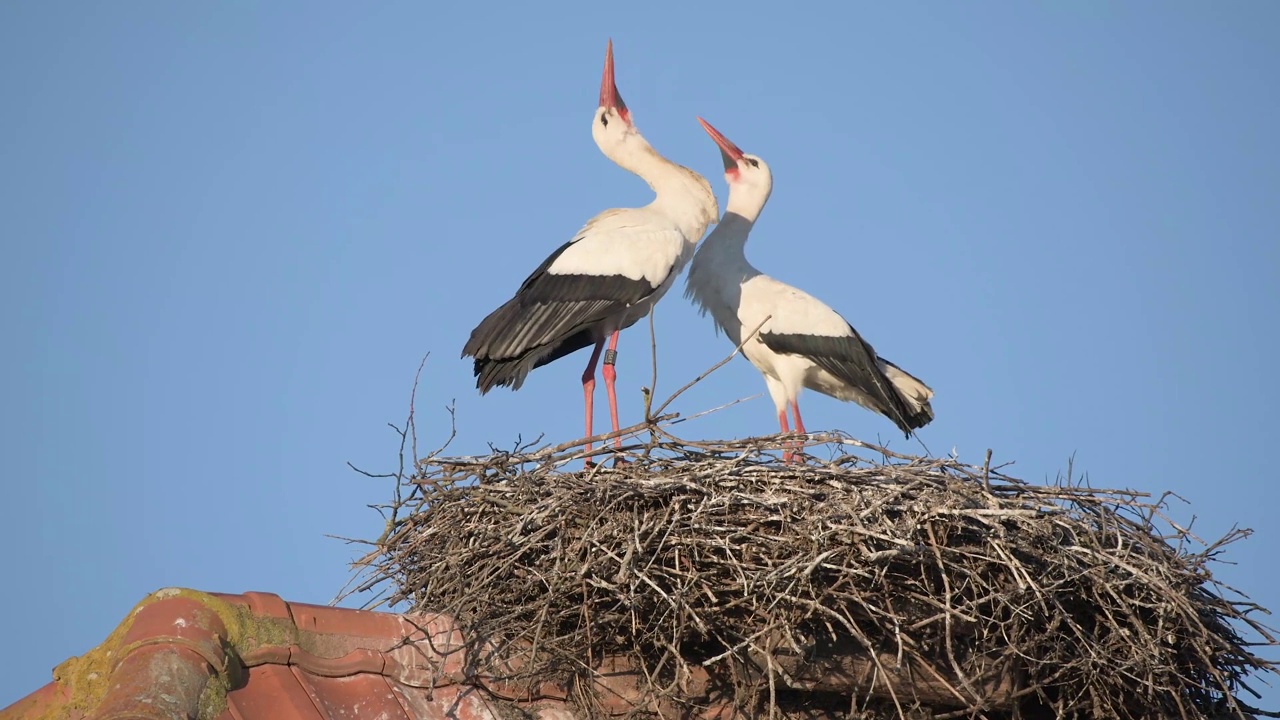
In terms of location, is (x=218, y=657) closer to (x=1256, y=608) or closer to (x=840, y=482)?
(x=840, y=482)

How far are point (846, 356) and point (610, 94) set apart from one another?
2.22 m

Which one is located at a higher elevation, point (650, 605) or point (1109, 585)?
point (650, 605)

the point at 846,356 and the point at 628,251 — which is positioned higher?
the point at 628,251

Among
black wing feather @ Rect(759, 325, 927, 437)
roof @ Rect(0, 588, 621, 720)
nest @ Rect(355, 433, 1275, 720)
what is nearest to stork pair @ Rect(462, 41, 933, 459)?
black wing feather @ Rect(759, 325, 927, 437)

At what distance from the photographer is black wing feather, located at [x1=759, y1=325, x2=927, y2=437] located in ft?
28.6

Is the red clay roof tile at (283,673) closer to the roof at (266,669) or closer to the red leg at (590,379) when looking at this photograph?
the roof at (266,669)

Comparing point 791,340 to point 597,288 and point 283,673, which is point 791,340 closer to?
point 597,288

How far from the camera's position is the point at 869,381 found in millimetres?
8820

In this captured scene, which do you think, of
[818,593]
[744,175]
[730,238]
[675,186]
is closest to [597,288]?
[675,186]

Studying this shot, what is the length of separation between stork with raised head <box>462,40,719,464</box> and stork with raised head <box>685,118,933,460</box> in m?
0.56

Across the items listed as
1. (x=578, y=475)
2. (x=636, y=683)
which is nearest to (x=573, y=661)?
(x=636, y=683)

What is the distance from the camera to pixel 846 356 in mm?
8805

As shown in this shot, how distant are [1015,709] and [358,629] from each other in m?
2.35

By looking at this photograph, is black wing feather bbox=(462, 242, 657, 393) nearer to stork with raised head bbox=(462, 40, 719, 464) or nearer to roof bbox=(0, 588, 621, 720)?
stork with raised head bbox=(462, 40, 719, 464)
